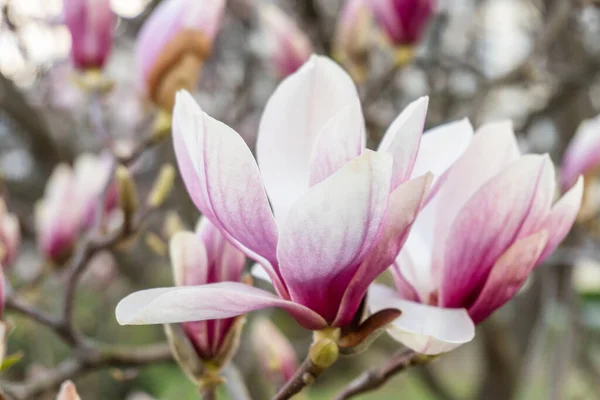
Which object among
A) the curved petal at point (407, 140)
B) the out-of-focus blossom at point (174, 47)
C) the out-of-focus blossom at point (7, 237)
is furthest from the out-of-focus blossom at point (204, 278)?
the out-of-focus blossom at point (7, 237)

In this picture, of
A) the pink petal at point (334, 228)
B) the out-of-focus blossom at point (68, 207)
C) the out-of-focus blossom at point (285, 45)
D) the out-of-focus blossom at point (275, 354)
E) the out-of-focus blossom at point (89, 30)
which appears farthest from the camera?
the out-of-focus blossom at point (285, 45)

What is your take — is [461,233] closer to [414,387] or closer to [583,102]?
[583,102]

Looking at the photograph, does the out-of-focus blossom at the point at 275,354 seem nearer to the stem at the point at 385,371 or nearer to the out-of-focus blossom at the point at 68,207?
the stem at the point at 385,371

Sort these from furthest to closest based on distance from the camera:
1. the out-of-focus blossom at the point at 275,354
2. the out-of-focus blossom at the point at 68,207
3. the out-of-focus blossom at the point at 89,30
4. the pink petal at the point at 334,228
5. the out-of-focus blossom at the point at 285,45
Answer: the out-of-focus blossom at the point at 285,45 < the out-of-focus blossom at the point at 68,207 < the out-of-focus blossom at the point at 89,30 < the out-of-focus blossom at the point at 275,354 < the pink petal at the point at 334,228

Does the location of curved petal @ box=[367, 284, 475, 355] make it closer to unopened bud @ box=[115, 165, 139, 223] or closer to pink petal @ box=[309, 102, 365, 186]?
pink petal @ box=[309, 102, 365, 186]

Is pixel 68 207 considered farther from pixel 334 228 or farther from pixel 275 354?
pixel 334 228

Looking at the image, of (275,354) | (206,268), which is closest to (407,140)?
(206,268)

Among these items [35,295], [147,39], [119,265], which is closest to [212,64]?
[119,265]
